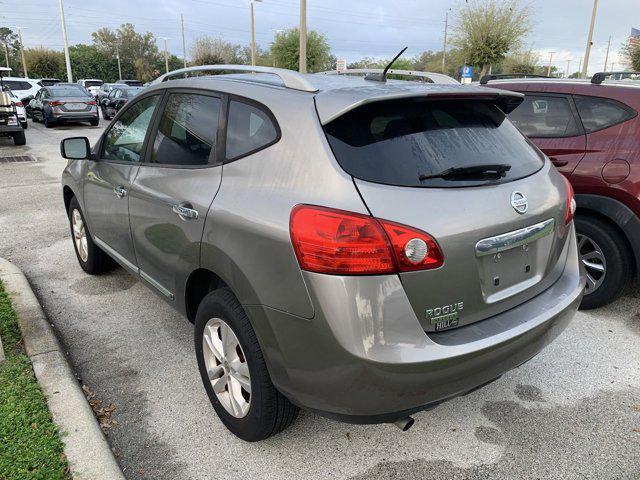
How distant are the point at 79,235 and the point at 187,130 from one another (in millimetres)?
2387

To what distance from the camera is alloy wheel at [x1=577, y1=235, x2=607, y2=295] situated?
399 centimetres

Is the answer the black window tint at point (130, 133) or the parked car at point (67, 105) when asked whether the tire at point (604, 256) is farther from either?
the parked car at point (67, 105)

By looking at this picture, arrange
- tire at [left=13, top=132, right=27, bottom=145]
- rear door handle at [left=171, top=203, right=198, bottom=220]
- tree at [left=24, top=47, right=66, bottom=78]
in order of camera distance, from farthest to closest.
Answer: tree at [left=24, top=47, right=66, bottom=78] < tire at [left=13, top=132, right=27, bottom=145] < rear door handle at [left=171, top=203, right=198, bottom=220]

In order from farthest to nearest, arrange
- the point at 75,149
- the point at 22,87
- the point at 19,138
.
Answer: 1. the point at 22,87
2. the point at 19,138
3. the point at 75,149

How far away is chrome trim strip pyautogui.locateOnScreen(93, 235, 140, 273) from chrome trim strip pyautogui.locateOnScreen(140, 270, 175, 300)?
107mm

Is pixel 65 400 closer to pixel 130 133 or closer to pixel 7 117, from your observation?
pixel 130 133

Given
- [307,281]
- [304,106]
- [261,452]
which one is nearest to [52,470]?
[261,452]

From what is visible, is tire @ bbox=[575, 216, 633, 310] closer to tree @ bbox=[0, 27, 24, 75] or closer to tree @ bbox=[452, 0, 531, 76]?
tree @ bbox=[452, 0, 531, 76]

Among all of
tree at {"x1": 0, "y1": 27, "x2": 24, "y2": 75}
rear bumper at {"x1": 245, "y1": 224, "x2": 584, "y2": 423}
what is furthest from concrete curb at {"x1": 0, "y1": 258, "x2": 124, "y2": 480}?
tree at {"x1": 0, "y1": 27, "x2": 24, "y2": 75}

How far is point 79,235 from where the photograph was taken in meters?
4.70

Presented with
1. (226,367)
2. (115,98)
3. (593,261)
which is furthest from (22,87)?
(593,261)

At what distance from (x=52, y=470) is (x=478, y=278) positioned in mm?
2020

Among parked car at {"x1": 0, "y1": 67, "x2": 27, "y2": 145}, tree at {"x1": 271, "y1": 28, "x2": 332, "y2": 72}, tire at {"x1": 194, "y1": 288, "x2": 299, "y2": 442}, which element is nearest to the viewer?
tire at {"x1": 194, "y1": 288, "x2": 299, "y2": 442}

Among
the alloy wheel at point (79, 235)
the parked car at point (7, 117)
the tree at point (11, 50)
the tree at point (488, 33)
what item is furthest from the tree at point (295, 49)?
the tree at point (11, 50)
